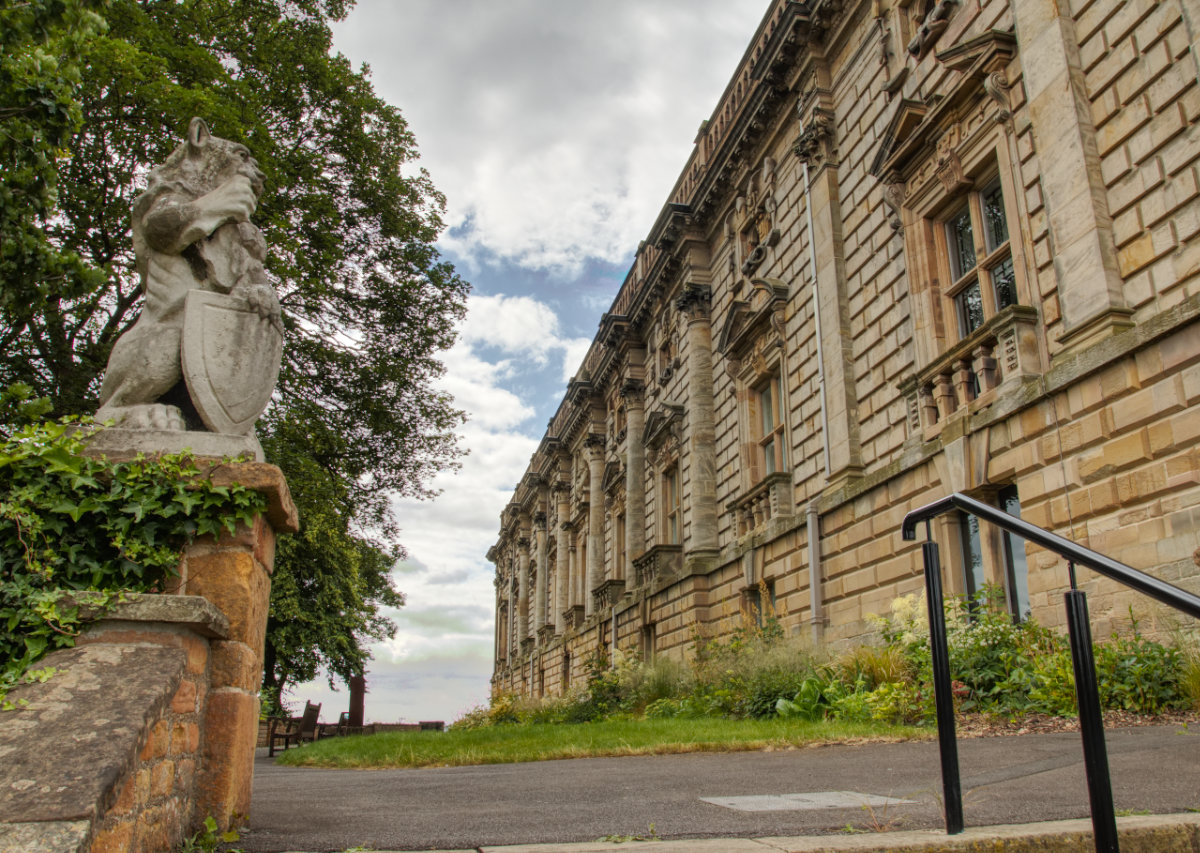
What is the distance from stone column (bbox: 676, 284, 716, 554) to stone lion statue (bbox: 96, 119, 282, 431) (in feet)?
48.9

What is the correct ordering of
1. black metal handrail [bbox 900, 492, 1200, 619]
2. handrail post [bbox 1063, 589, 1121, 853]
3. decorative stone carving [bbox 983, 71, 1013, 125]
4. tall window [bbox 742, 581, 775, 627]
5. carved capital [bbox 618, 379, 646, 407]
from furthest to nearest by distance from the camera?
carved capital [bbox 618, 379, 646, 407]
tall window [bbox 742, 581, 775, 627]
decorative stone carving [bbox 983, 71, 1013, 125]
handrail post [bbox 1063, 589, 1121, 853]
black metal handrail [bbox 900, 492, 1200, 619]

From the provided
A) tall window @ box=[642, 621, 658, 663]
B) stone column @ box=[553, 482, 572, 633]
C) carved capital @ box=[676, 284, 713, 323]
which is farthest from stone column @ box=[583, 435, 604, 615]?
carved capital @ box=[676, 284, 713, 323]

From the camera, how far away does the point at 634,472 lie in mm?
25281

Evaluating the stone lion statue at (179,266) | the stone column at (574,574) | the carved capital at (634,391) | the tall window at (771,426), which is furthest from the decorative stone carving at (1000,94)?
the stone column at (574,574)

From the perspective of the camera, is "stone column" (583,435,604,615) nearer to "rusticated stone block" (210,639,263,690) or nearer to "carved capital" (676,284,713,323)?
"carved capital" (676,284,713,323)

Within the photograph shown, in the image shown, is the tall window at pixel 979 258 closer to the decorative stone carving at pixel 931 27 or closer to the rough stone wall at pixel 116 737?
the decorative stone carving at pixel 931 27

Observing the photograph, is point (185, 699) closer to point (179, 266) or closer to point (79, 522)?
point (79, 522)

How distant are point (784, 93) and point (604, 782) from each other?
14265 mm

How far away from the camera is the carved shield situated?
4.51m

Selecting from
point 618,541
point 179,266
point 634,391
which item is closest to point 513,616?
point 618,541

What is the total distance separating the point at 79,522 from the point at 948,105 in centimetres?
1099

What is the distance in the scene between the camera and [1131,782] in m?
4.48

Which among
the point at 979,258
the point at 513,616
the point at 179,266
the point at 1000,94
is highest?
the point at 1000,94

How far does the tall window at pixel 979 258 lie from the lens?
10.6 m
